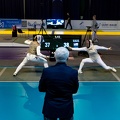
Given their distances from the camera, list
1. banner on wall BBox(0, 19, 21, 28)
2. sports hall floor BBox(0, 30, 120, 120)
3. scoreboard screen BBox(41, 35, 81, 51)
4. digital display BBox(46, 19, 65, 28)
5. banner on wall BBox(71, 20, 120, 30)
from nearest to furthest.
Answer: sports hall floor BBox(0, 30, 120, 120) < scoreboard screen BBox(41, 35, 81, 51) < digital display BBox(46, 19, 65, 28) < banner on wall BBox(0, 19, 21, 28) < banner on wall BBox(71, 20, 120, 30)

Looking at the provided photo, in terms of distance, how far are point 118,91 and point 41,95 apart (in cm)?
257

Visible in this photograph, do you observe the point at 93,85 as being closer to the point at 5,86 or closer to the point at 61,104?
the point at 5,86

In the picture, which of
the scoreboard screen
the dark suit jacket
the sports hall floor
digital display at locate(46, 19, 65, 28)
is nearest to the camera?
the dark suit jacket

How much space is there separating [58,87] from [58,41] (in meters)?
8.24

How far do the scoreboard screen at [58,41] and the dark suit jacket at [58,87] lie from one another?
8105 mm

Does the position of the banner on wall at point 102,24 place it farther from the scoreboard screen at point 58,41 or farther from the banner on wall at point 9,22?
the scoreboard screen at point 58,41

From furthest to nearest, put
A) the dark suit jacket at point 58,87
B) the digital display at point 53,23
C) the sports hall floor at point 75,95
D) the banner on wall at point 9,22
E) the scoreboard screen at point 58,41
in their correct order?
the banner on wall at point 9,22, the digital display at point 53,23, the scoreboard screen at point 58,41, the sports hall floor at point 75,95, the dark suit jacket at point 58,87

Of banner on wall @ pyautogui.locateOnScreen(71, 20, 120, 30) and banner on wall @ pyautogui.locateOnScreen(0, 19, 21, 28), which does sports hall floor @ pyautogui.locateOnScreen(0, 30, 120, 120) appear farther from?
banner on wall @ pyautogui.locateOnScreen(71, 20, 120, 30)

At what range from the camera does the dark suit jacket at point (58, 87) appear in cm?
397

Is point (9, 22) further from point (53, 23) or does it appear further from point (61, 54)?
point (61, 54)

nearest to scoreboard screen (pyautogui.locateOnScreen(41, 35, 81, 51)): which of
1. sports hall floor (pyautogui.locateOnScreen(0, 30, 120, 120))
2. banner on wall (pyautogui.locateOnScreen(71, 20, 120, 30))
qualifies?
sports hall floor (pyautogui.locateOnScreen(0, 30, 120, 120))

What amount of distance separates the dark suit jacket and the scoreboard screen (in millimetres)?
8105

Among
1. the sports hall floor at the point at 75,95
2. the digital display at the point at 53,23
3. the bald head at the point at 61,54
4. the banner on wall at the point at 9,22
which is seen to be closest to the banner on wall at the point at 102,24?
the digital display at the point at 53,23

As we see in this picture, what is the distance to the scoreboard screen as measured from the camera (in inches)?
477
